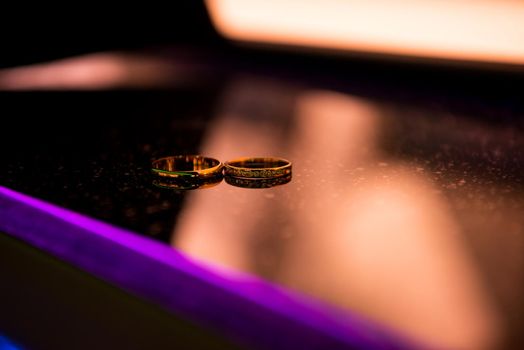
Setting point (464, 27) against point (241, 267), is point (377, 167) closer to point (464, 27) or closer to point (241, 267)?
point (241, 267)

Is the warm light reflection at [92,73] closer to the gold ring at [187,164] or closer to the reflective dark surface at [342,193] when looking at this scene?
the reflective dark surface at [342,193]

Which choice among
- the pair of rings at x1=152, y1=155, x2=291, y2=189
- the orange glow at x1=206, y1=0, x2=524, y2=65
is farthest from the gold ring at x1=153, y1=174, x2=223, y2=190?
the orange glow at x1=206, y1=0, x2=524, y2=65

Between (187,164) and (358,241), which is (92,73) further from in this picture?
(358,241)

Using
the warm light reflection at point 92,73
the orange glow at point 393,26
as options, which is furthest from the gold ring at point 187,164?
the warm light reflection at point 92,73

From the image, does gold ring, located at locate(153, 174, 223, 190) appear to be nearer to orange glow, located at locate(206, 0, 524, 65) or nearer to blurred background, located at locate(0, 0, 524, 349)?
blurred background, located at locate(0, 0, 524, 349)

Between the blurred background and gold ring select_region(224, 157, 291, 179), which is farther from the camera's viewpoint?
gold ring select_region(224, 157, 291, 179)
